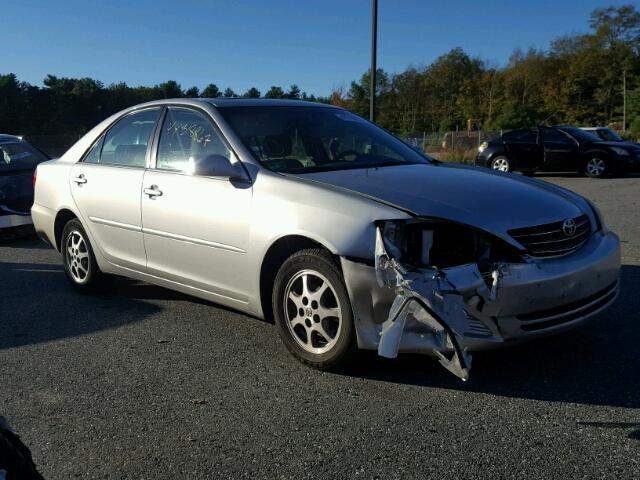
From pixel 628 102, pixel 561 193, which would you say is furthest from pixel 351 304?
pixel 628 102

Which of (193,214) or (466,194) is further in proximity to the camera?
(193,214)

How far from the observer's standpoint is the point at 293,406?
3.34m

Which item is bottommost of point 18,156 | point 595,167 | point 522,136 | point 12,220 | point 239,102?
point 12,220

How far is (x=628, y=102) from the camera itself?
5256cm

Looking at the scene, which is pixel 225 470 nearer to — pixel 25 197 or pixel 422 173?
pixel 422 173

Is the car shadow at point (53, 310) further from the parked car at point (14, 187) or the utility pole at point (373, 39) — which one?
the utility pole at point (373, 39)

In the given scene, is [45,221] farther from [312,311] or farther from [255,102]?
[312,311]

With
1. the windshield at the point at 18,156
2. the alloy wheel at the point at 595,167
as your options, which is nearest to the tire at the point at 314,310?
the windshield at the point at 18,156

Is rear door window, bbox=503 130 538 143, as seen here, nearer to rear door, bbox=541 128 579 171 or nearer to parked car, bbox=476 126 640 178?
parked car, bbox=476 126 640 178

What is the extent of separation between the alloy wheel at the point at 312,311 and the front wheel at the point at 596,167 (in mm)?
14496

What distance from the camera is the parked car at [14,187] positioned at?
8492 mm

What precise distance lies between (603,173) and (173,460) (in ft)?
51.5

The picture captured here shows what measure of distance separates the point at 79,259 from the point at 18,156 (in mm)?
4517

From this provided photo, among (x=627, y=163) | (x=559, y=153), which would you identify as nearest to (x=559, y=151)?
(x=559, y=153)
